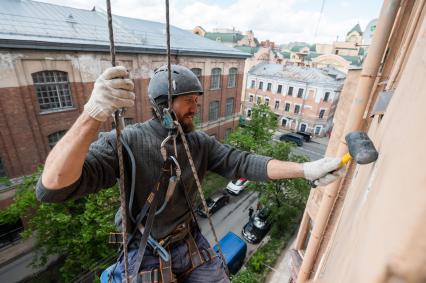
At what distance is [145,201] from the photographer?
252cm

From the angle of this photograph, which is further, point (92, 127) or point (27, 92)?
point (27, 92)

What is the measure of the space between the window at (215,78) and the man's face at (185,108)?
1614cm

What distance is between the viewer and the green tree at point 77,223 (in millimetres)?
7887

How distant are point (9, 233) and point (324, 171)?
14810 millimetres

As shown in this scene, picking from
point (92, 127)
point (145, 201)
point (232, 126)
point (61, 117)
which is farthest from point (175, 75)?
point (232, 126)

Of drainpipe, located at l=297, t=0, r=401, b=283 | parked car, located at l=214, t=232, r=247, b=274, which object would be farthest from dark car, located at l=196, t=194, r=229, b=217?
drainpipe, located at l=297, t=0, r=401, b=283

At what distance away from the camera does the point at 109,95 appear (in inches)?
67.9

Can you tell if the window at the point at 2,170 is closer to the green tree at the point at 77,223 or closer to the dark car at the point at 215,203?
the green tree at the point at 77,223

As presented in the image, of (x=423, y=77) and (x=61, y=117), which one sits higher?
(x=423, y=77)

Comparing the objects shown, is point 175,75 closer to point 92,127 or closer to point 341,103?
point 92,127

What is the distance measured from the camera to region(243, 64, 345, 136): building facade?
85.9 ft

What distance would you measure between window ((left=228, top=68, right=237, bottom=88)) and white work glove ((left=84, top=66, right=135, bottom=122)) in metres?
18.8

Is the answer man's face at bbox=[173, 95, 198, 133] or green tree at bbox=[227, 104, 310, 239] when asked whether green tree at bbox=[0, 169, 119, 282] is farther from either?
green tree at bbox=[227, 104, 310, 239]

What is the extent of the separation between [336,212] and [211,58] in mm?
15178
